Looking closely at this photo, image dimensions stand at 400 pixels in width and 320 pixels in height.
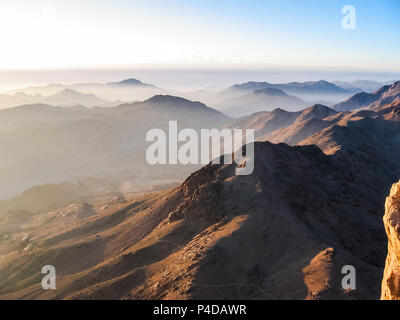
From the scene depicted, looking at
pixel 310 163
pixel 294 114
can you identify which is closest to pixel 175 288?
→ pixel 310 163

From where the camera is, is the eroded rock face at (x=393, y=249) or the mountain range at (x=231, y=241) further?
the mountain range at (x=231, y=241)
